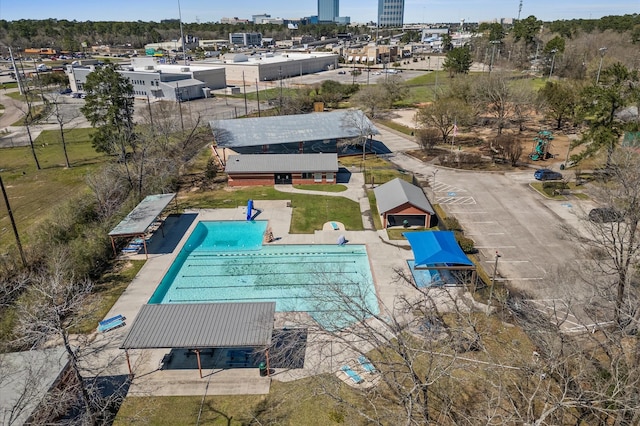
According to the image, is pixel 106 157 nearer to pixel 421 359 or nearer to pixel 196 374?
pixel 196 374

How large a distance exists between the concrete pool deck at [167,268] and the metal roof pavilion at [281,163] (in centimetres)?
419

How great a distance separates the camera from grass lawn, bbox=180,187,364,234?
37.7 metres

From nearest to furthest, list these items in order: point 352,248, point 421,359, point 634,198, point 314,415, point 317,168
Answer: point 314,415
point 634,198
point 421,359
point 352,248
point 317,168

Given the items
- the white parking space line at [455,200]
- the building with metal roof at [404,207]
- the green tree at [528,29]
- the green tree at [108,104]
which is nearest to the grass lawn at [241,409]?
the building with metal roof at [404,207]

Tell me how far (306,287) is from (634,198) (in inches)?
764

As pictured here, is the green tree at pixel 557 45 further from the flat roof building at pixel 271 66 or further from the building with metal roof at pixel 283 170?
the building with metal roof at pixel 283 170

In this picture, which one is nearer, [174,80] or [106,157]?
[106,157]

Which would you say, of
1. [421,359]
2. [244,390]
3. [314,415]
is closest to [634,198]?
[421,359]

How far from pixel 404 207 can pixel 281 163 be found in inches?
651

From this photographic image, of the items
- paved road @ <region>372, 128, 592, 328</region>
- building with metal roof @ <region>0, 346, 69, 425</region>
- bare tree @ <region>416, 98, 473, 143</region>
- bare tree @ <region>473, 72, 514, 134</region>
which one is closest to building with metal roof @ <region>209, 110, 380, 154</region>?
paved road @ <region>372, 128, 592, 328</region>

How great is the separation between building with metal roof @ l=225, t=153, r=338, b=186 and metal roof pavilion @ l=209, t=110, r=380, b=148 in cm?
508

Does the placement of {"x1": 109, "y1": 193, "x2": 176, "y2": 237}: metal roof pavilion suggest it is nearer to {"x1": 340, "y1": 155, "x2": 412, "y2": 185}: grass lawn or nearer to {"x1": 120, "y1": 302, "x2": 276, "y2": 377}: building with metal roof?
{"x1": 120, "y1": 302, "x2": 276, "y2": 377}: building with metal roof

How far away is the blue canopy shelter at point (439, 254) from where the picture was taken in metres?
27.2

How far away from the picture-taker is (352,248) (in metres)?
33.8
